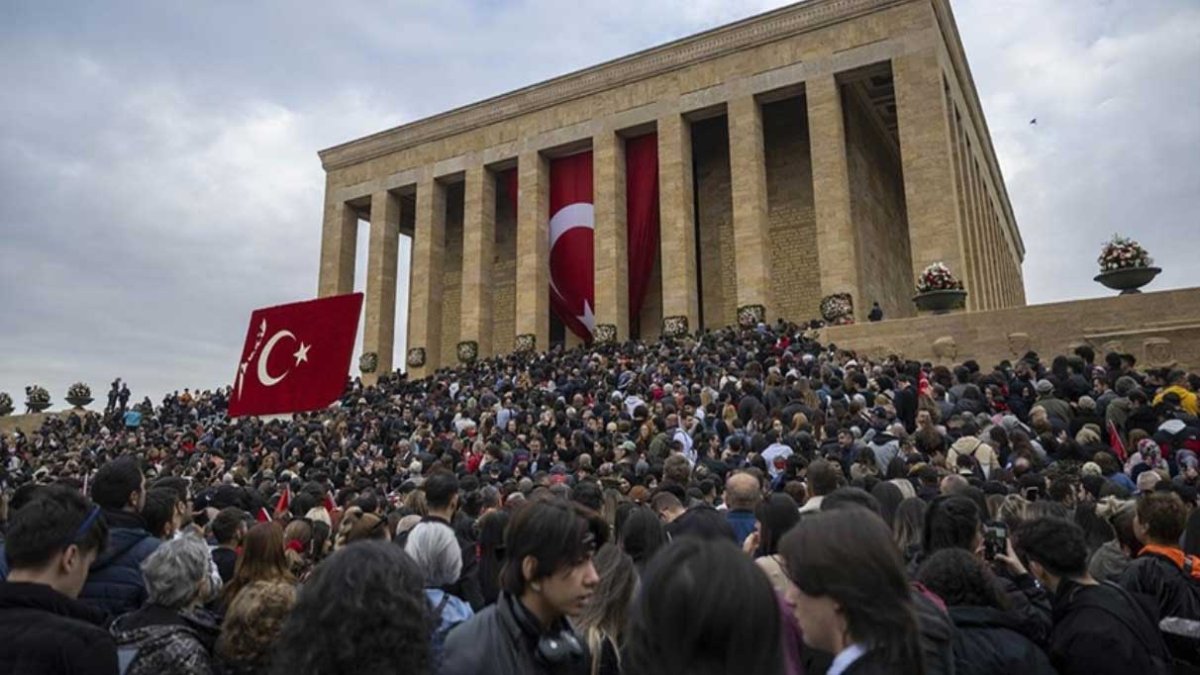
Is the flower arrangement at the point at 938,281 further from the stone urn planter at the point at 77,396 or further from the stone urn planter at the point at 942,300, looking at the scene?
the stone urn planter at the point at 77,396

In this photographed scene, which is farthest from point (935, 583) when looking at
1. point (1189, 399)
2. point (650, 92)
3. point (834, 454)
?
point (650, 92)

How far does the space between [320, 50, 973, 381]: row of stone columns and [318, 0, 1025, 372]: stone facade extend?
65mm

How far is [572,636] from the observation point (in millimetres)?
2332

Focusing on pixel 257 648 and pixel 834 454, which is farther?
pixel 834 454

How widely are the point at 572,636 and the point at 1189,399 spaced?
9038mm

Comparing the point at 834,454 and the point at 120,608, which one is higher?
the point at 834,454

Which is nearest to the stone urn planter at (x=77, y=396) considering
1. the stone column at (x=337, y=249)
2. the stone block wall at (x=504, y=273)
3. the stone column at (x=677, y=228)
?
the stone column at (x=337, y=249)

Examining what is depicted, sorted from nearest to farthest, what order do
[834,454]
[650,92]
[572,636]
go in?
[572,636]
[834,454]
[650,92]

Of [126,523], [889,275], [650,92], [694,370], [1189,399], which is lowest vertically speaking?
[126,523]

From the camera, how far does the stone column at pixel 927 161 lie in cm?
2090

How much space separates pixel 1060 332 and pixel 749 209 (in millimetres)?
11211

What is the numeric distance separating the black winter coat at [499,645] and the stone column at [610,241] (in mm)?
22235

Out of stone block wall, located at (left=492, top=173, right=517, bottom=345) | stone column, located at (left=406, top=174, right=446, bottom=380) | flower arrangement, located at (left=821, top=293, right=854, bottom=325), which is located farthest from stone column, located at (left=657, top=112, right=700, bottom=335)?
stone column, located at (left=406, top=174, right=446, bottom=380)

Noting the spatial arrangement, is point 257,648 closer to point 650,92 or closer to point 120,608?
point 120,608
